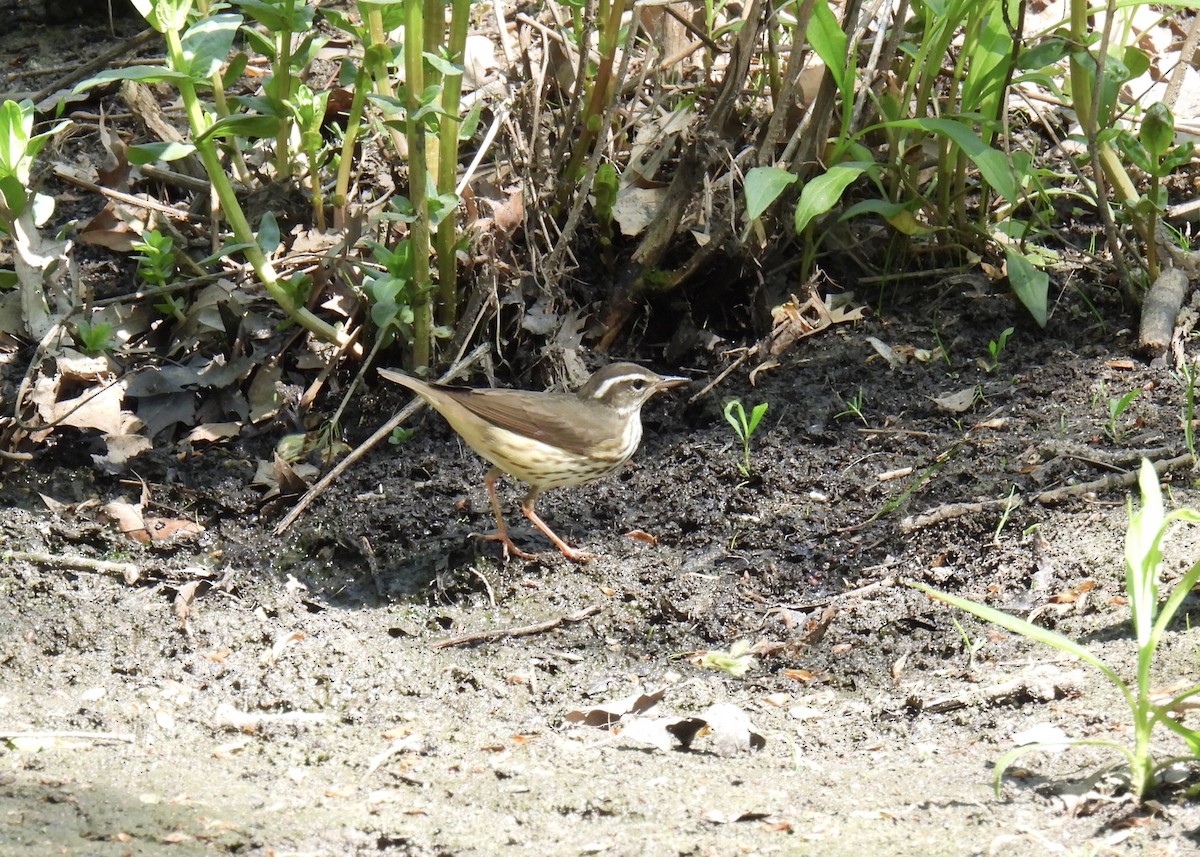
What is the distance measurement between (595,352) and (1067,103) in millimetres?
2886

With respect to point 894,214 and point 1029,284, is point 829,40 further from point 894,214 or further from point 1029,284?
point 1029,284

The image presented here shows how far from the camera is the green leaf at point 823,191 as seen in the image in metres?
5.01

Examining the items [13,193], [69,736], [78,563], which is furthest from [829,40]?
[69,736]

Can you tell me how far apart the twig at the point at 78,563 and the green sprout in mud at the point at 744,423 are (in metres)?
2.45

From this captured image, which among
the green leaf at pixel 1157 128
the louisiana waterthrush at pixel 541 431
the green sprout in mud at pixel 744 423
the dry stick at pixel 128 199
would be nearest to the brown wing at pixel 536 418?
the louisiana waterthrush at pixel 541 431

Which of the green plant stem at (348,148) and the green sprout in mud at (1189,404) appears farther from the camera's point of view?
the green plant stem at (348,148)

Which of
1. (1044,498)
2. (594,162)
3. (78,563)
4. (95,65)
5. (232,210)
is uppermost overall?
(95,65)

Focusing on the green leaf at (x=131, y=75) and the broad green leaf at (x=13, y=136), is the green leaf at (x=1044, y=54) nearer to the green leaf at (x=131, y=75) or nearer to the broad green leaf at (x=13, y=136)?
the green leaf at (x=131, y=75)

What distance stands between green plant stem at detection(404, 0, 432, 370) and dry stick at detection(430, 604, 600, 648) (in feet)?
5.36

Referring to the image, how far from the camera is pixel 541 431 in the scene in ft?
16.3

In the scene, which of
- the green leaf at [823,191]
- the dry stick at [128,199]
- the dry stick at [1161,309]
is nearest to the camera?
the green leaf at [823,191]

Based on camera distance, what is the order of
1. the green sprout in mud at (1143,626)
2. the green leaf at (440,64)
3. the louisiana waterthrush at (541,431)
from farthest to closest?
the louisiana waterthrush at (541,431), the green leaf at (440,64), the green sprout in mud at (1143,626)

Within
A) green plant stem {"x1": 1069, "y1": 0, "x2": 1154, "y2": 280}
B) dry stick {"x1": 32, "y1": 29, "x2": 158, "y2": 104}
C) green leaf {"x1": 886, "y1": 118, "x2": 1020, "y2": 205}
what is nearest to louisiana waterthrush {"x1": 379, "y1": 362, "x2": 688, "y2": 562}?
green leaf {"x1": 886, "y1": 118, "x2": 1020, "y2": 205}

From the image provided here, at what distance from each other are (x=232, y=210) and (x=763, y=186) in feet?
7.46
